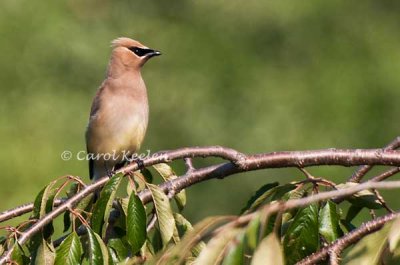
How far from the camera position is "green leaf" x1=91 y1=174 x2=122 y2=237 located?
2.56 meters

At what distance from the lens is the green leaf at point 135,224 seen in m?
2.52

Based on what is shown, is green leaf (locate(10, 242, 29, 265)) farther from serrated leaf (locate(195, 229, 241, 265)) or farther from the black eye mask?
the black eye mask

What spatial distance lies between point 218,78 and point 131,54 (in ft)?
16.1

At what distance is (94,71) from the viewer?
9.91 m

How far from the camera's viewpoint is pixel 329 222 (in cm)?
251

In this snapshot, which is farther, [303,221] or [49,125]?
[49,125]

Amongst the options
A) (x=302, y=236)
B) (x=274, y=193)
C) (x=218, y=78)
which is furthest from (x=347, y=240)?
(x=218, y=78)

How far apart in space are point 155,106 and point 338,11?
2307 millimetres

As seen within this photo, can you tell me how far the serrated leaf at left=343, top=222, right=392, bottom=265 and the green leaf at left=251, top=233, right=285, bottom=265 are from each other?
0.41 ft

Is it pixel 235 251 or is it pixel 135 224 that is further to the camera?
pixel 135 224

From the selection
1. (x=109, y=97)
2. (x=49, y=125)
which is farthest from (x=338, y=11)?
(x=109, y=97)

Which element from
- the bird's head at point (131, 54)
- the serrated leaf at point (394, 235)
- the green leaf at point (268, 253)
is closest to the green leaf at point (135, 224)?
the green leaf at point (268, 253)

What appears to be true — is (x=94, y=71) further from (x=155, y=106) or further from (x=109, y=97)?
(x=109, y=97)

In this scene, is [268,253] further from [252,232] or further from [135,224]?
[135,224]
